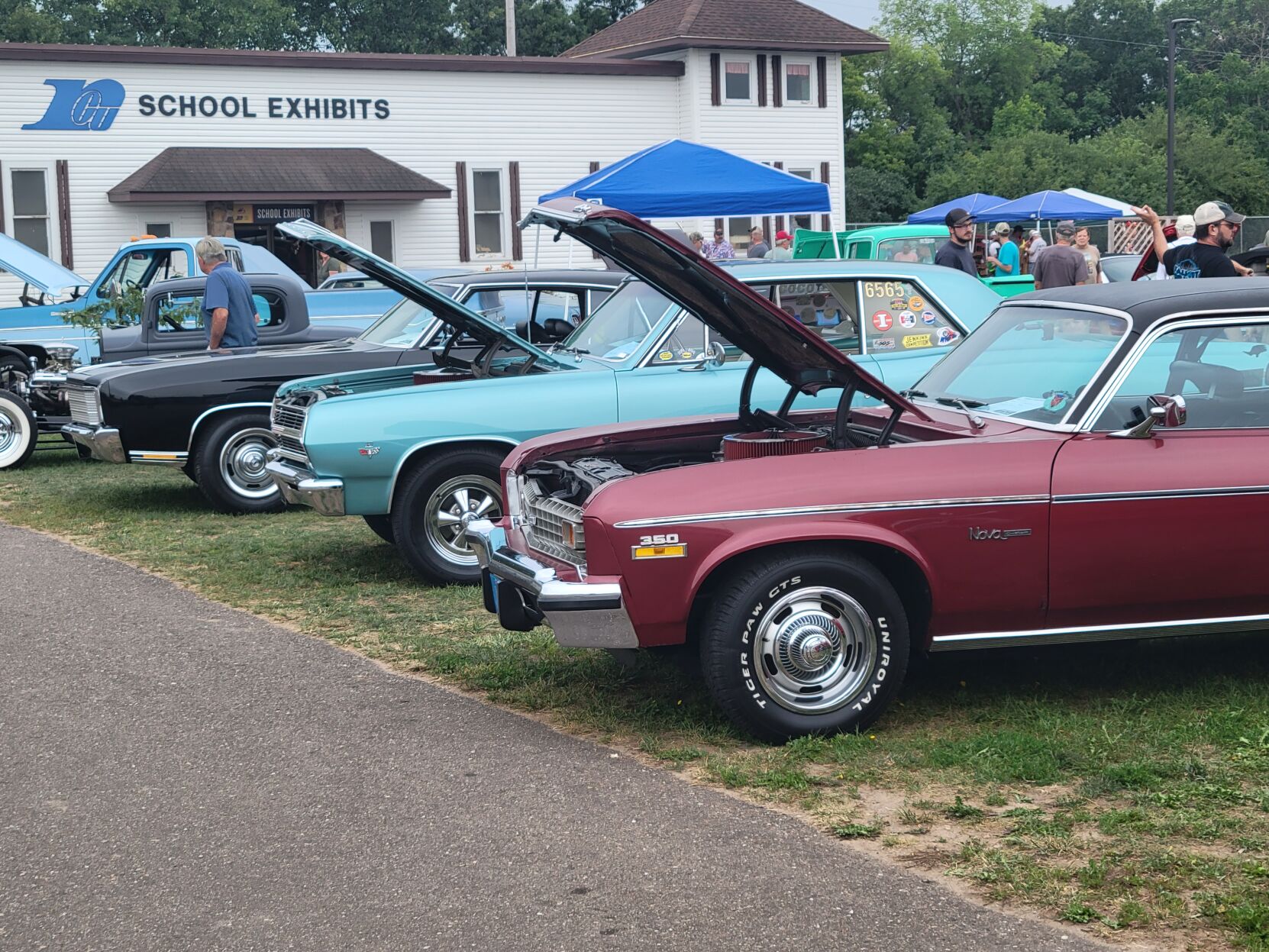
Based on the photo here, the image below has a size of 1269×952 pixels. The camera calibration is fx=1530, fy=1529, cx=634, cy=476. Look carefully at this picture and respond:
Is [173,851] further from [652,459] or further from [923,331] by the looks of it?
[923,331]

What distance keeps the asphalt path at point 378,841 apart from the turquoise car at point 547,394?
5.49 feet

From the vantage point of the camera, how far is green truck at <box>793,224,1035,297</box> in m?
17.1

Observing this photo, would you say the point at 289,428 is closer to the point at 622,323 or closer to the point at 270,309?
the point at 622,323

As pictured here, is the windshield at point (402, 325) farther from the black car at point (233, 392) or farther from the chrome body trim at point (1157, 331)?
the chrome body trim at point (1157, 331)

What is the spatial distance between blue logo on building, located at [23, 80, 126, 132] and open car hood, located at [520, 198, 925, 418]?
25198mm

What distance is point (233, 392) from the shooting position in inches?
421

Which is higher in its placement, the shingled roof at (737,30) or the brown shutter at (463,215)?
the shingled roof at (737,30)

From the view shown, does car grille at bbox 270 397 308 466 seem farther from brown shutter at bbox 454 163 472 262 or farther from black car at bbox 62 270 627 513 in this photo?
brown shutter at bbox 454 163 472 262

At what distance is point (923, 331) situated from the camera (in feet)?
28.1

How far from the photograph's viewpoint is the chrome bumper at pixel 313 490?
796 centimetres

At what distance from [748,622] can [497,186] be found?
28.3 metres

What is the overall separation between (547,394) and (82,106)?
23.7 metres

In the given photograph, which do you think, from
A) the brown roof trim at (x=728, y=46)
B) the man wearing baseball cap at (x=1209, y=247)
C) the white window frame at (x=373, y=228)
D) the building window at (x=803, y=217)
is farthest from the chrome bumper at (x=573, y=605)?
the building window at (x=803, y=217)

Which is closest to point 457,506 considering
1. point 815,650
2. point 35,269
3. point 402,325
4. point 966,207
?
point 402,325
